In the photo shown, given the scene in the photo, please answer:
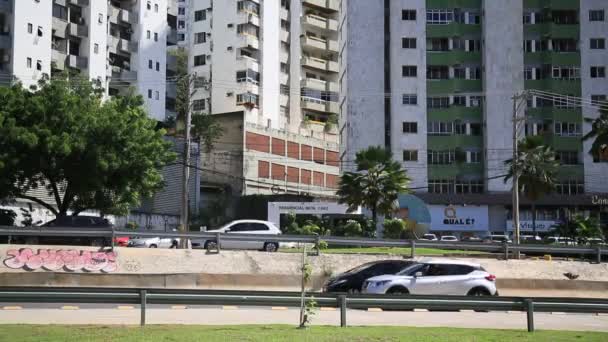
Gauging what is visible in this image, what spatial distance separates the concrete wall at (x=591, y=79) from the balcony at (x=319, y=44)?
30.9 meters

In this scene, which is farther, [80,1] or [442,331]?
[80,1]

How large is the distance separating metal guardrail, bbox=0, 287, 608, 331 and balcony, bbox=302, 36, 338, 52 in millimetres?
76563

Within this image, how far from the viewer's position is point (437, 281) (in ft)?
78.3

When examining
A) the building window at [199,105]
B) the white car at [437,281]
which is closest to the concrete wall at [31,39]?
the building window at [199,105]

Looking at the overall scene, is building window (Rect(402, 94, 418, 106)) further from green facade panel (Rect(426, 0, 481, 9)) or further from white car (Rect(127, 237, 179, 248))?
white car (Rect(127, 237, 179, 248))

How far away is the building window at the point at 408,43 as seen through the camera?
7325cm

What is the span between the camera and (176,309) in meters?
19.7

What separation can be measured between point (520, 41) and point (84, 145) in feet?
153

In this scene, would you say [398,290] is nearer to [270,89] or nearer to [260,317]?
[260,317]

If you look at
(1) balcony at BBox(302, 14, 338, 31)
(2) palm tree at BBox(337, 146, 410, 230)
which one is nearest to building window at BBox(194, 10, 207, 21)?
(1) balcony at BBox(302, 14, 338, 31)

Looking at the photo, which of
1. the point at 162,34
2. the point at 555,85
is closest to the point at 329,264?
the point at 555,85

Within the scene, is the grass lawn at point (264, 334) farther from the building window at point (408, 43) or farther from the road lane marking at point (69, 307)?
the building window at point (408, 43)

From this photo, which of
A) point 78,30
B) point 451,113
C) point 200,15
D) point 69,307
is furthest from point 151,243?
point 200,15

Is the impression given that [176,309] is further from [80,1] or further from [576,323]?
[80,1]
